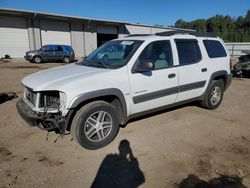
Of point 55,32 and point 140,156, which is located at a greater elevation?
point 55,32

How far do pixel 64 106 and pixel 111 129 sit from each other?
39.6 inches

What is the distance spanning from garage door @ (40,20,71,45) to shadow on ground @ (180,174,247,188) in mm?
25235

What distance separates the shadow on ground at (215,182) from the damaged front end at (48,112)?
6.46ft

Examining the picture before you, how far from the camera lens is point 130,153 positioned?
12.6 ft

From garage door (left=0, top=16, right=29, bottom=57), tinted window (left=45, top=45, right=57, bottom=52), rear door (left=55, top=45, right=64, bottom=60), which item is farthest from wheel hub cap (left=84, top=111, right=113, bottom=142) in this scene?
garage door (left=0, top=16, right=29, bottom=57)

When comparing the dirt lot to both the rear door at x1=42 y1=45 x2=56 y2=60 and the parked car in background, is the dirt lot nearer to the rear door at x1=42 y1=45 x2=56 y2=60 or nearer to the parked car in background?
the parked car in background

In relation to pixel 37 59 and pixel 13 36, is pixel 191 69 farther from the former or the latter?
pixel 13 36

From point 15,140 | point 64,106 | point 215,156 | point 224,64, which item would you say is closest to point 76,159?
point 64,106

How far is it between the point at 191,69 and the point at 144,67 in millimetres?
1456

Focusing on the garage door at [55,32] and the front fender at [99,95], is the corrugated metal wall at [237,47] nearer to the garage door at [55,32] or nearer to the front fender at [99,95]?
the garage door at [55,32]

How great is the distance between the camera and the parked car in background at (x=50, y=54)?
21203mm

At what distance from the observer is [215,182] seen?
3068mm

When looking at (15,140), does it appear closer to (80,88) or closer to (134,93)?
(80,88)

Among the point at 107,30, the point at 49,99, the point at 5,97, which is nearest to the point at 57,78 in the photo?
the point at 49,99
